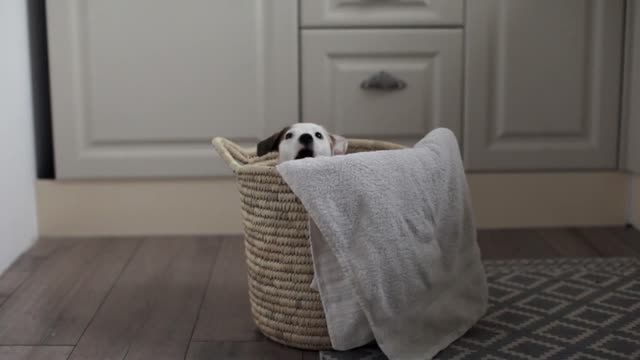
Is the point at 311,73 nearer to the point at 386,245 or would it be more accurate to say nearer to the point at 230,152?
the point at 230,152

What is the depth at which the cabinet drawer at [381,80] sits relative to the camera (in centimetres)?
213

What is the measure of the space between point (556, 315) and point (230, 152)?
0.64 m

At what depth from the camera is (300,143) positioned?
1474 mm

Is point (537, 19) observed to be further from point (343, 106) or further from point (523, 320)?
point (523, 320)

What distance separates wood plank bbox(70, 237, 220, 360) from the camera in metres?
1.41

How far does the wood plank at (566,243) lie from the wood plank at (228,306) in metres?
0.72

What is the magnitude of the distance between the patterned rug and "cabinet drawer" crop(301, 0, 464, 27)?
623 millimetres

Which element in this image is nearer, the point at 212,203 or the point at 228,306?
the point at 228,306

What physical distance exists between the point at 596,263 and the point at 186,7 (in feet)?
3.62

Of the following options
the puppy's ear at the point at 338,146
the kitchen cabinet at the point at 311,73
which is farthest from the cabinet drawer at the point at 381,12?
the puppy's ear at the point at 338,146

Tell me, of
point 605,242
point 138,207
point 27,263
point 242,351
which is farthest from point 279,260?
point 605,242

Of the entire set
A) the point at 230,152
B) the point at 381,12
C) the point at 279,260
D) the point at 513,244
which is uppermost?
the point at 381,12

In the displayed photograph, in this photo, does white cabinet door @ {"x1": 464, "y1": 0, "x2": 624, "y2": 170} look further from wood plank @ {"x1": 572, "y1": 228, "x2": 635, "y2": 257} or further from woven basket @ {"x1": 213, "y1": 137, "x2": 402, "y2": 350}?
woven basket @ {"x1": 213, "y1": 137, "x2": 402, "y2": 350}

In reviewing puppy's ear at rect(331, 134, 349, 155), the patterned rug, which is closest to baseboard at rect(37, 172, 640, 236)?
the patterned rug
